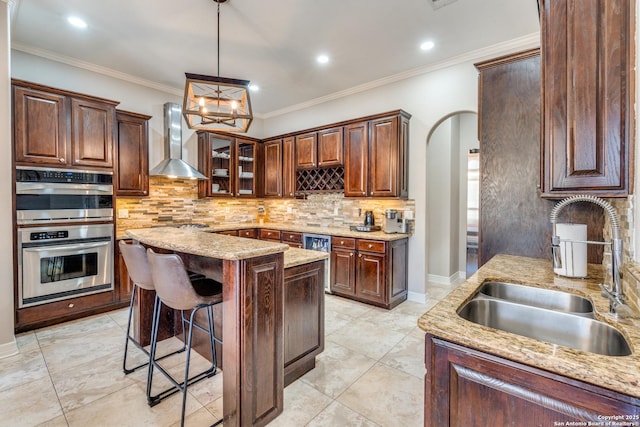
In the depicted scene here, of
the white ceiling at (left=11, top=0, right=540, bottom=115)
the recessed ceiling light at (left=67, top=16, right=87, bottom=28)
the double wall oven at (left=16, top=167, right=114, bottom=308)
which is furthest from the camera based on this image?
the double wall oven at (left=16, top=167, right=114, bottom=308)

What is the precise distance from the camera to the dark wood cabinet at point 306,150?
4.70m

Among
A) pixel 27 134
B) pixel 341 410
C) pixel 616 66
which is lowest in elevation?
pixel 341 410

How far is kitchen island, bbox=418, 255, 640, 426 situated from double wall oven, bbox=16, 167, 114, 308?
3.80 metres

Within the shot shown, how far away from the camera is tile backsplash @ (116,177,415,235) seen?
4.20m

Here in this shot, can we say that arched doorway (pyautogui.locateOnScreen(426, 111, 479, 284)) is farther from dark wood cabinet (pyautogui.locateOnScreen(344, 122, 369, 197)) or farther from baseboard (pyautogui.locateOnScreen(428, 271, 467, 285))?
dark wood cabinet (pyautogui.locateOnScreen(344, 122, 369, 197))

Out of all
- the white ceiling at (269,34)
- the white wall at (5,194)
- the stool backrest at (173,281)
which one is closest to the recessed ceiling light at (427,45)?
the white ceiling at (269,34)

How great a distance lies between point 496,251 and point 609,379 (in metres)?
1.84

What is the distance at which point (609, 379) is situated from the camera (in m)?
0.77

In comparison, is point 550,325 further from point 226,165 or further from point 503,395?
point 226,165

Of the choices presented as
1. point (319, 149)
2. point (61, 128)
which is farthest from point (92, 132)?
point (319, 149)

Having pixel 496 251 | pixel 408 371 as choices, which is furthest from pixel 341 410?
pixel 496 251

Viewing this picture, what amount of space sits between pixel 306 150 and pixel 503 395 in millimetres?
4297

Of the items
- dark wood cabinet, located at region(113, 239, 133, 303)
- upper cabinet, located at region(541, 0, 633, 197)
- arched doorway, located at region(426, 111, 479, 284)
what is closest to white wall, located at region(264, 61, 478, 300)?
arched doorway, located at region(426, 111, 479, 284)

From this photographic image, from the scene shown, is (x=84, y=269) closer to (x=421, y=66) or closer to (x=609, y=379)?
(x=609, y=379)
